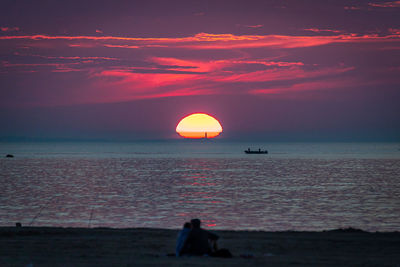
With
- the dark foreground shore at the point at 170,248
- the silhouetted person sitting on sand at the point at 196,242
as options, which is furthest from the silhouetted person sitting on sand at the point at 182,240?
the dark foreground shore at the point at 170,248

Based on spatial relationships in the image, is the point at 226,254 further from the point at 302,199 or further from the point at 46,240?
the point at 302,199

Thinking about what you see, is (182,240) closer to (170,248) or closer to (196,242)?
(196,242)

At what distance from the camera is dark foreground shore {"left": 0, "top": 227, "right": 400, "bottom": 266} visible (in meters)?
15.2

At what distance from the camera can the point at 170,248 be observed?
746 inches

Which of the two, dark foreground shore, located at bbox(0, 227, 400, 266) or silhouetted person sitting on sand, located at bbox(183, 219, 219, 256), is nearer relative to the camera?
dark foreground shore, located at bbox(0, 227, 400, 266)

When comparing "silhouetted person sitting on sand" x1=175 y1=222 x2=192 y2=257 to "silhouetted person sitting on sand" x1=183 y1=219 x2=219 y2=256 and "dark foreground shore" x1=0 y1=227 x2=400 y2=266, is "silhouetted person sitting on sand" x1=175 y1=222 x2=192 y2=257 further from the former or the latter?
"dark foreground shore" x1=0 y1=227 x2=400 y2=266

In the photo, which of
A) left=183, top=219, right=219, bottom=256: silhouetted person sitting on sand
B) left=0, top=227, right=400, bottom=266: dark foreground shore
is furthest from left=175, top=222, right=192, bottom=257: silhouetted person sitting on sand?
left=0, top=227, right=400, bottom=266: dark foreground shore

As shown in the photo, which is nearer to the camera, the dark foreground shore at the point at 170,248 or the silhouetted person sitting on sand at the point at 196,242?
the dark foreground shore at the point at 170,248

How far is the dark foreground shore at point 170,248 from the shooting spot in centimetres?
1516

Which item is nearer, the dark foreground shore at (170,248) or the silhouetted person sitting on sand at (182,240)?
the dark foreground shore at (170,248)

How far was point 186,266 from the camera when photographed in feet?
47.0

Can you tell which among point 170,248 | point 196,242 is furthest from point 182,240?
point 170,248

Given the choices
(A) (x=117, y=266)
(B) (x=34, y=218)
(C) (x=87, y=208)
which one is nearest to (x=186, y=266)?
(A) (x=117, y=266)

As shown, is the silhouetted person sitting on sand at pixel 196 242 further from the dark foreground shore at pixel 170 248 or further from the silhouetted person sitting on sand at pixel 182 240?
the dark foreground shore at pixel 170 248
